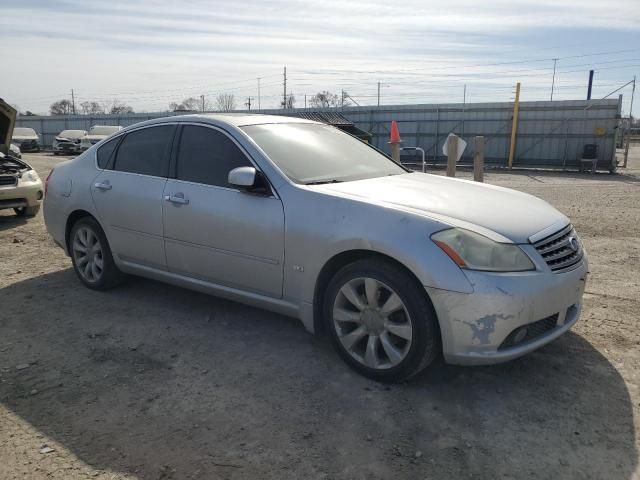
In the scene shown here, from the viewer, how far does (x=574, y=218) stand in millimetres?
8602

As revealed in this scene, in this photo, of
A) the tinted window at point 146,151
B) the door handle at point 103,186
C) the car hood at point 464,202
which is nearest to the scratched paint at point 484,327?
the car hood at point 464,202

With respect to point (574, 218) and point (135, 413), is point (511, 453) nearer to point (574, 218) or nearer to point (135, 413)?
point (135, 413)

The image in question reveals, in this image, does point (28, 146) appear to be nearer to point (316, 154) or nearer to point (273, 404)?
point (316, 154)

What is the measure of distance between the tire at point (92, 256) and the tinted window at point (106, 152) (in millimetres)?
520

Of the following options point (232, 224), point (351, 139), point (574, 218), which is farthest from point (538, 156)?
point (232, 224)

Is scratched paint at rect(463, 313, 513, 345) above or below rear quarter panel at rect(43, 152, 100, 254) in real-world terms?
below

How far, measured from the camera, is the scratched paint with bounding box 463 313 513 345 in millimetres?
2926

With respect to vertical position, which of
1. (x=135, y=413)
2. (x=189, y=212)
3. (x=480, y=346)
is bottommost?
(x=135, y=413)

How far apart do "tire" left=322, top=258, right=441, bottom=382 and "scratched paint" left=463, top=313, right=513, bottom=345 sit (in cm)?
21

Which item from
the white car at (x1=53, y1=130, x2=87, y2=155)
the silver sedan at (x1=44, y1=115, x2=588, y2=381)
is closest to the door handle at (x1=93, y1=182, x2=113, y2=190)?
the silver sedan at (x1=44, y1=115, x2=588, y2=381)

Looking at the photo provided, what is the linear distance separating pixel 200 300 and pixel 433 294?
252 centimetres

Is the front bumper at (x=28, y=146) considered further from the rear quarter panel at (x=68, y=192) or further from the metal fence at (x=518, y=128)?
the rear quarter panel at (x=68, y=192)

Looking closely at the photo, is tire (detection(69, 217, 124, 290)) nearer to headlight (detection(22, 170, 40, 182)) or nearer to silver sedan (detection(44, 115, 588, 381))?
silver sedan (detection(44, 115, 588, 381))

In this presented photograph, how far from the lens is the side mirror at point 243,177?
3.61 m
